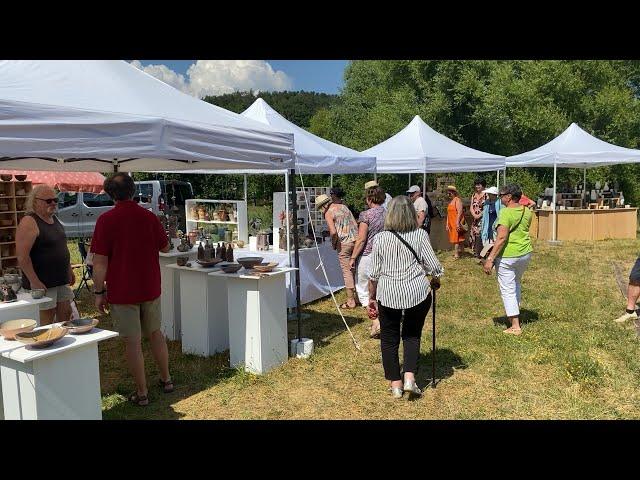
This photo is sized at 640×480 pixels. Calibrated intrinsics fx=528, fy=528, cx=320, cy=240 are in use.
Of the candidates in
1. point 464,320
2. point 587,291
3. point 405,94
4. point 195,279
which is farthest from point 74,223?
point 405,94

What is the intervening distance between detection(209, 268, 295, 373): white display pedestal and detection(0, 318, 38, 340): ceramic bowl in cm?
178

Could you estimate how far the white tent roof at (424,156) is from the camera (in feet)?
35.0

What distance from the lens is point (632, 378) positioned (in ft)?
15.4

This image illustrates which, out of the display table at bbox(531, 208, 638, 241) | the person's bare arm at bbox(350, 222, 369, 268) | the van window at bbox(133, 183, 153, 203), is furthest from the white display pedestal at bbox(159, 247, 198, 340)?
the display table at bbox(531, 208, 638, 241)

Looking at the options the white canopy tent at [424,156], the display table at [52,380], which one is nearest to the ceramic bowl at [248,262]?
the display table at [52,380]

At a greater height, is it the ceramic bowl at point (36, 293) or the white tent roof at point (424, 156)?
the white tent roof at point (424, 156)

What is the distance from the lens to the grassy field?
4094 mm

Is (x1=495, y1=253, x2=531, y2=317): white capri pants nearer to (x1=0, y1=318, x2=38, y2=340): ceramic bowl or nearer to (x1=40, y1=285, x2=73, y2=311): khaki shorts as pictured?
(x1=40, y1=285, x2=73, y2=311): khaki shorts

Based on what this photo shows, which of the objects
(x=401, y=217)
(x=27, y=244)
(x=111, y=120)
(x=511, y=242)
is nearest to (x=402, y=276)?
(x=401, y=217)

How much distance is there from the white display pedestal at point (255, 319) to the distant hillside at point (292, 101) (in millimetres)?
49321

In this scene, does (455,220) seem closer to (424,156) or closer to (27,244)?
(424,156)

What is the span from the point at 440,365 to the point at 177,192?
Result: 12698mm

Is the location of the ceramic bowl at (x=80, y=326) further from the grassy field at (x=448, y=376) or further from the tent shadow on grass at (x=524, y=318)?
the tent shadow on grass at (x=524, y=318)

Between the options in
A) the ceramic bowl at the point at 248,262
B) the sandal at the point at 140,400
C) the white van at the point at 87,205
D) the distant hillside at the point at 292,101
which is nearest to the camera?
the sandal at the point at 140,400
